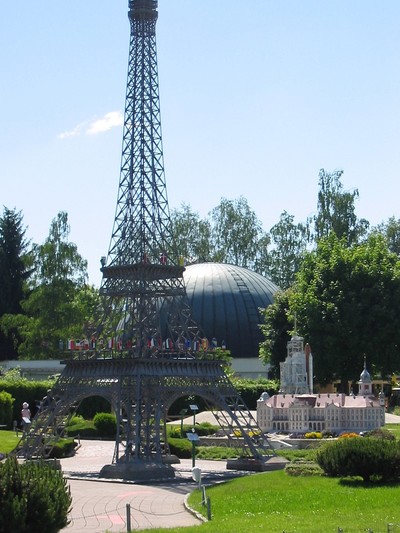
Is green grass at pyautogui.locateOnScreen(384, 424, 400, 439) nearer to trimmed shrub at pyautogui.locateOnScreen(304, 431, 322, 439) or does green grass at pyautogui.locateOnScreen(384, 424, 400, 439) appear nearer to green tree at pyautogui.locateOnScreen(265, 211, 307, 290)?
trimmed shrub at pyautogui.locateOnScreen(304, 431, 322, 439)

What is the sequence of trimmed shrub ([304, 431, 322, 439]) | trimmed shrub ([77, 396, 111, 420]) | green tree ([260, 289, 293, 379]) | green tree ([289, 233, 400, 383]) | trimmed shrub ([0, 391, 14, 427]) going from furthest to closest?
green tree ([260, 289, 293, 379]) < trimmed shrub ([77, 396, 111, 420]) < green tree ([289, 233, 400, 383]) < trimmed shrub ([0, 391, 14, 427]) < trimmed shrub ([304, 431, 322, 439])

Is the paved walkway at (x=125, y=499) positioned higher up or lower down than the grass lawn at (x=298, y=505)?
lower down

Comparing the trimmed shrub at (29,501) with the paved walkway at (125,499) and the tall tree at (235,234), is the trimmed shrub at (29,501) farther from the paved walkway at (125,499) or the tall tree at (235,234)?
the tall tree at (235,234)

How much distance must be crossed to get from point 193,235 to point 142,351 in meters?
74.9

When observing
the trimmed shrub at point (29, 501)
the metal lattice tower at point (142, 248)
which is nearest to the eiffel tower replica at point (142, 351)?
the metal lattice tower at point (142, 248)

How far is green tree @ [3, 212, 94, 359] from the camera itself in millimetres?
97875

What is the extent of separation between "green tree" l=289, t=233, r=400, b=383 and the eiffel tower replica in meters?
27.6

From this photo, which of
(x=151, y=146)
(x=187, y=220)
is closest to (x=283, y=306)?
(x=187, y=220)

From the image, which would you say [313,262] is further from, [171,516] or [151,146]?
[171,516]

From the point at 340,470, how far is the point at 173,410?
4755 cm

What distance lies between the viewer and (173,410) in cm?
8756

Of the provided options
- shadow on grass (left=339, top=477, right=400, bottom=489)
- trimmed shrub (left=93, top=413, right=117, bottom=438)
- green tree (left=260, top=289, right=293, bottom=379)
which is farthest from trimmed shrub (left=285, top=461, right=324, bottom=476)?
green tree (left=260, top=289, right=293, bottom=379)

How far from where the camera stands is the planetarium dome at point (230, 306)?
340 feet

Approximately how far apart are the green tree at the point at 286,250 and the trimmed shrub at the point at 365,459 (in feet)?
265
